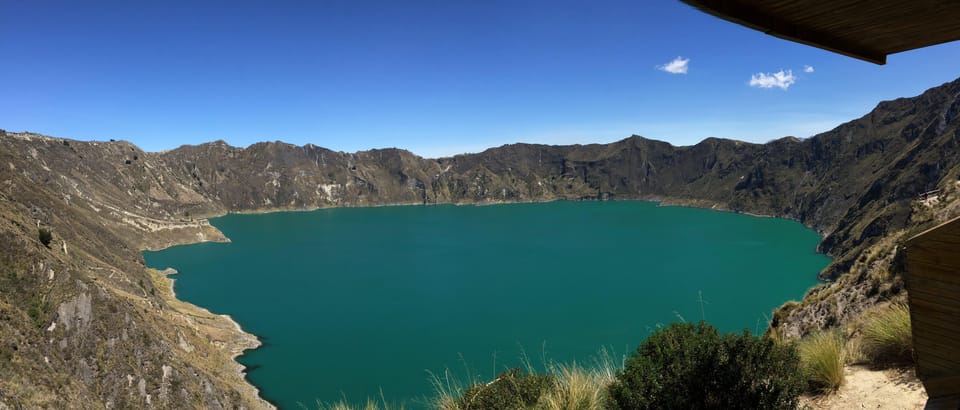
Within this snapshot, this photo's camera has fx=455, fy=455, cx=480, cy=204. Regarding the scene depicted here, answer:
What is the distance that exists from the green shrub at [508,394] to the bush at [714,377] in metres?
1.65

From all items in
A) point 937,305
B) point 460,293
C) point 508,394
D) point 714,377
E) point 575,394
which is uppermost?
point 937,305

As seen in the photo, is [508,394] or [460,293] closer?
[508,394]

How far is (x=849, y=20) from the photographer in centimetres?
271

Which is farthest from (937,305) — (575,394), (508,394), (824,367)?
(508,394)

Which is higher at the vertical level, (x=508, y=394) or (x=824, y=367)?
(x=824, y=367)

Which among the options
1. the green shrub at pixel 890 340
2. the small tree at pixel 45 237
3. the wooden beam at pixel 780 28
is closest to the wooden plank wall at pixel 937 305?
the wooden beam at pixel 780 28

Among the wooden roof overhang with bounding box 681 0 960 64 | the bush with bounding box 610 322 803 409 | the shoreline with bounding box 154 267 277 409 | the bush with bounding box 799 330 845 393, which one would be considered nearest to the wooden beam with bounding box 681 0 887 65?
the wooden roof overhang with bounding box 681 0 960 64

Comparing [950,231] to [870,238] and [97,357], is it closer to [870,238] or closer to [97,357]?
[97,357]

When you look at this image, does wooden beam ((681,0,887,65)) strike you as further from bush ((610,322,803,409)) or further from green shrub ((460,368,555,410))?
green shrub ((460,368,555,410))

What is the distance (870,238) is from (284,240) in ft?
486

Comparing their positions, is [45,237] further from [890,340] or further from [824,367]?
[890,340]

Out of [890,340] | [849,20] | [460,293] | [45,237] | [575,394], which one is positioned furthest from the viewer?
[460,293]

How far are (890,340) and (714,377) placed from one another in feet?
9.50

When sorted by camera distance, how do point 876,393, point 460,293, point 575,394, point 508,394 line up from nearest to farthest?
point 876,393 < point 575,394 < point 508,394 < point 460,293
